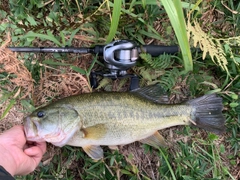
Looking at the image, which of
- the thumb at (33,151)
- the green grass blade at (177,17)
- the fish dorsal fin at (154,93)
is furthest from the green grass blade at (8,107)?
the green grass blade at (177,17)

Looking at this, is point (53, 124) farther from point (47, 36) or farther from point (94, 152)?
point (47, 36)

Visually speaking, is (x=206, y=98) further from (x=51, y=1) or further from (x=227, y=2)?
(x=51, y=1)

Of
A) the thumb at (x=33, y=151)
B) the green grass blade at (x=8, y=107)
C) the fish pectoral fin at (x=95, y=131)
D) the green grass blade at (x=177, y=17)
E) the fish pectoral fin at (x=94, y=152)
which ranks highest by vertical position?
the green grass blade at (x=177, y=17)

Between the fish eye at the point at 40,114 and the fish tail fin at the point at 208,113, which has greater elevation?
the fish eye at the point at 40,114

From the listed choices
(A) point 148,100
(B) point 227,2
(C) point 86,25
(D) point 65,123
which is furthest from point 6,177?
(B) point 227,2

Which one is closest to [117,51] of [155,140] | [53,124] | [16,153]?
[53,124]

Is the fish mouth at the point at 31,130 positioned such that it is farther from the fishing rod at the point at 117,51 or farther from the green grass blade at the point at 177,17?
the green grass blade at the point at 177,17
